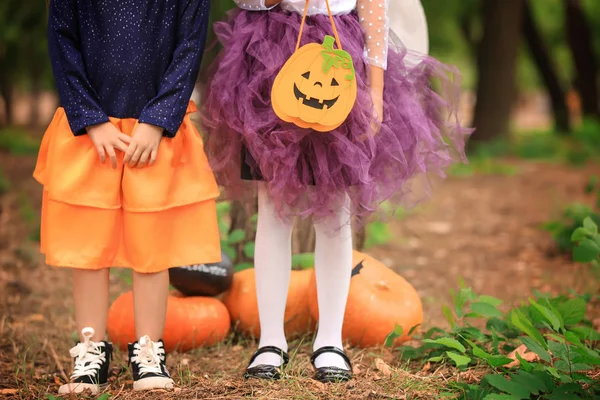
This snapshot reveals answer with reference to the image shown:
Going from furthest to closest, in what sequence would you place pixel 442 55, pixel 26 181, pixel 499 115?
1. pixel 442 55
2. pixel 499 115
3. pixel 26 181

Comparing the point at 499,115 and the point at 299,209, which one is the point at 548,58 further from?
the point at 299,209

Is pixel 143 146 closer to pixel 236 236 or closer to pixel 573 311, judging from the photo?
pixel 236 236

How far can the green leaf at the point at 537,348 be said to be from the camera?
83.6 inches

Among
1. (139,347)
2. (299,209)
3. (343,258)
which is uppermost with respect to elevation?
(299,209)

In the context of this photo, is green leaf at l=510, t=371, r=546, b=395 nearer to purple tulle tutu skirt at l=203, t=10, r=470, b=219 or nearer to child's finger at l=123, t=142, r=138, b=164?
purple tulle tutu skirt at l=203, t=10, r=470, b=219

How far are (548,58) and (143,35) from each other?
12.9 metres

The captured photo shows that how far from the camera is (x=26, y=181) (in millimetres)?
7406

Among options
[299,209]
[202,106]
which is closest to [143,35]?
[202,106]

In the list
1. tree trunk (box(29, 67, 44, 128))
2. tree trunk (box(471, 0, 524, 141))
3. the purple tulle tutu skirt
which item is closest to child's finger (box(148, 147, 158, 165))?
the purple tulle tutu skirt

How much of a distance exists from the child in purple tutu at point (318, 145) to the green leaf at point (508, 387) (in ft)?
1.84

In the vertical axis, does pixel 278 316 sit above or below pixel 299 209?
below

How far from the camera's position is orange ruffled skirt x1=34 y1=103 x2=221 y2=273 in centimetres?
230

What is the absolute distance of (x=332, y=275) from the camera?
254 centimetres

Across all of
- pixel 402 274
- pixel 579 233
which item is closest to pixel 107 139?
pixel 579 233
